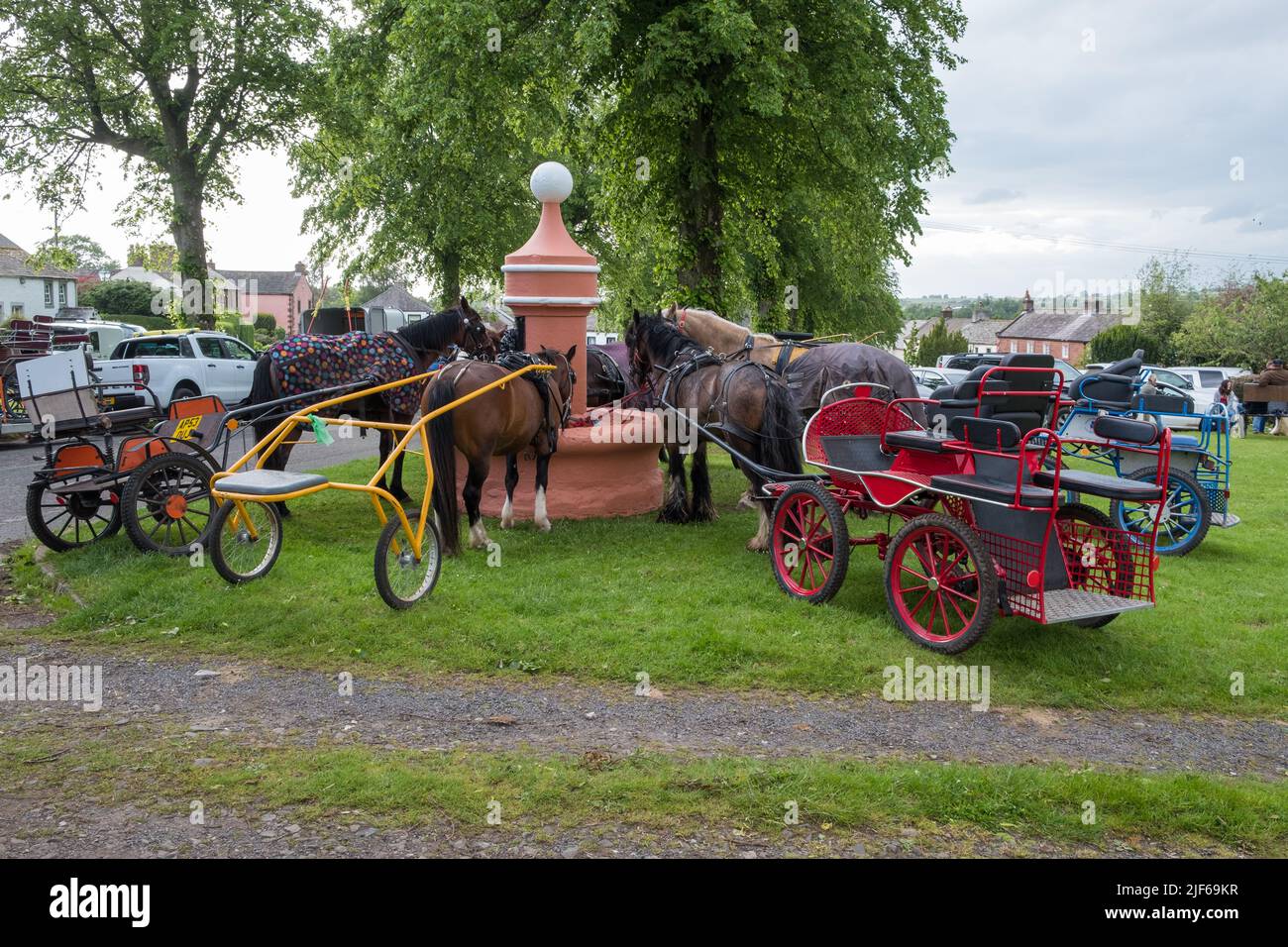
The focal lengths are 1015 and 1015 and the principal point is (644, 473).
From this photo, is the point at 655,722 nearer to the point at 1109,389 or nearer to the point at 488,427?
the point at 488,427

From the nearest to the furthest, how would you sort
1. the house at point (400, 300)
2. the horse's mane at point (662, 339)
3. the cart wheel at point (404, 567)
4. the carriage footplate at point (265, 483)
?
the carriage footplate at point (265, 483) < the cart wheel at point (404, 567) < the horse's mane at point (662, 339) < the house at point (400, 300)

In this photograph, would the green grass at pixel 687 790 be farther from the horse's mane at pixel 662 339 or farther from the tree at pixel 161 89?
the tree at pixel 161 89

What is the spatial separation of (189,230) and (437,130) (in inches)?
560

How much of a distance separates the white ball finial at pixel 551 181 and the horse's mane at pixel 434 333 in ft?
5.51

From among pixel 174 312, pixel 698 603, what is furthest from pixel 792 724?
pixel 174 312

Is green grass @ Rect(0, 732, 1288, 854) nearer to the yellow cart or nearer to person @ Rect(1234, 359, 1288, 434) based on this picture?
the yellow cart

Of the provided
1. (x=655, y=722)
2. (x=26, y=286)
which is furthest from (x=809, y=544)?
(x=26, y=286)

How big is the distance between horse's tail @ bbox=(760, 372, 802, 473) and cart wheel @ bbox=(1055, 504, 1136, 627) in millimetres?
2907

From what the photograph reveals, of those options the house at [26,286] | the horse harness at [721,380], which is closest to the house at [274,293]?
the house at [26,286]

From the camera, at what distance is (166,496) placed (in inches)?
343

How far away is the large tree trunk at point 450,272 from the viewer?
29250mm

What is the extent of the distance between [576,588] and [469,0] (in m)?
10.1

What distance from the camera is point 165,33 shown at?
82.6 ft

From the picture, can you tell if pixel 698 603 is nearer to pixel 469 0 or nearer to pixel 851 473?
pixel 851 473
